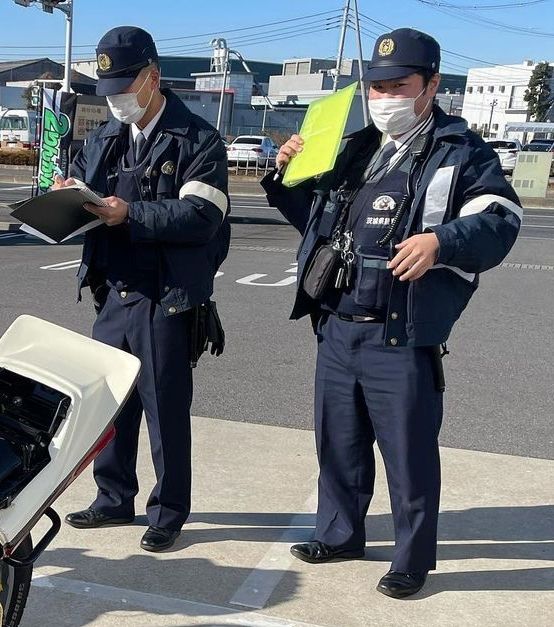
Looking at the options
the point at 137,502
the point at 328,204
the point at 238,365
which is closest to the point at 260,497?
the point at 137,502

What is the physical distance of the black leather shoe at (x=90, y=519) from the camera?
3.21 meters

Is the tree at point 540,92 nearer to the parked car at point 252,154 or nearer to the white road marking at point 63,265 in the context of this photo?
the parked car at point 252,154

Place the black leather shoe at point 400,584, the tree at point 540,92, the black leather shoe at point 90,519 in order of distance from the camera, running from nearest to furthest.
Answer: the black leather shoe at point 400,584 → the black leather shoe at point 90,519 → the tree at point 540,92

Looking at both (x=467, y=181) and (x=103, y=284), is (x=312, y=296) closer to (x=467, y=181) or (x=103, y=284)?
(x=467, y=181)

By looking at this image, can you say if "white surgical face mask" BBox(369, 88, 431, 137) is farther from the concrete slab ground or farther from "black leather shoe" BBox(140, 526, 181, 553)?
"black leather shoe" BBox(140, 526, 181, 553)

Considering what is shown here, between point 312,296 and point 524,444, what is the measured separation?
222 centimetres

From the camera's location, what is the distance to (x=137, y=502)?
349 cm

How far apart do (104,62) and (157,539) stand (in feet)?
6.25

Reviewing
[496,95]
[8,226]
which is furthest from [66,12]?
[496,95]

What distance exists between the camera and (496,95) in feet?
303

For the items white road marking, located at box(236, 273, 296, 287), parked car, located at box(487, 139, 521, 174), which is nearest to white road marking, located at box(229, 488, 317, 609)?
white road marking, located at box(236, 273, 296, 287)

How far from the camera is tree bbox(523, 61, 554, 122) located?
7081 cm

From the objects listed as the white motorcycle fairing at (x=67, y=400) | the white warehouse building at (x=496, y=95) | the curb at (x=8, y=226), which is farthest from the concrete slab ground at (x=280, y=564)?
the white warehouse building at (x=496, y=95)

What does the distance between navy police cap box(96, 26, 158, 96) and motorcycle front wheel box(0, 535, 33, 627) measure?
1.71 metres
